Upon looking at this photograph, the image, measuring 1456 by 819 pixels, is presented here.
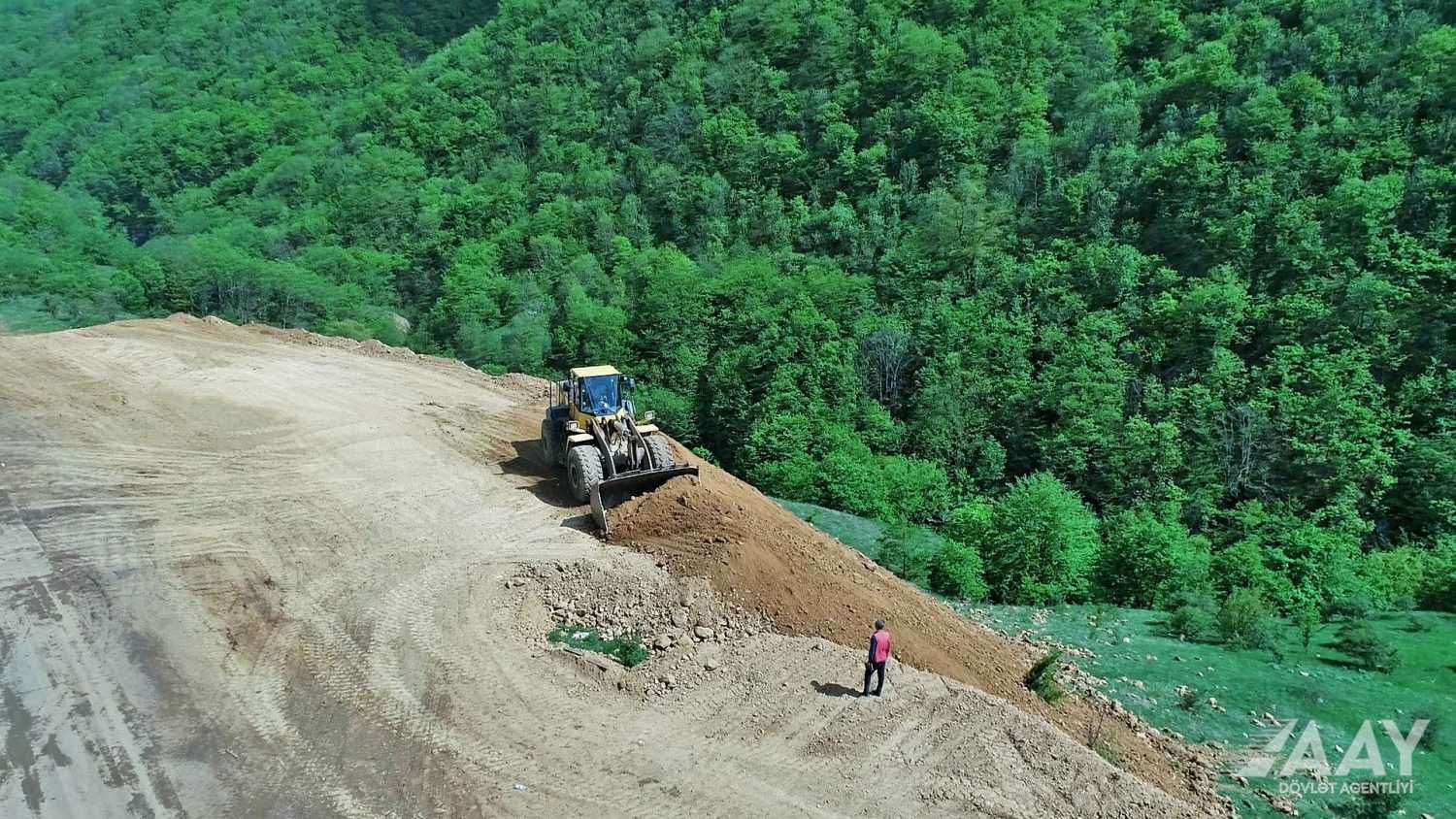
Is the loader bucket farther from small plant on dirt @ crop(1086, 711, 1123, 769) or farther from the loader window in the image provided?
small plant on dirt @ crop(1086, 711, 1123, 769)

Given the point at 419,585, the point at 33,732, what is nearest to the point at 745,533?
the point at 419,585

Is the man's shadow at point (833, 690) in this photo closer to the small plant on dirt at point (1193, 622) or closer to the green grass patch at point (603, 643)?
the green grass patch at point (603, 643)

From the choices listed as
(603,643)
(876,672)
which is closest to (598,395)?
(603,643)

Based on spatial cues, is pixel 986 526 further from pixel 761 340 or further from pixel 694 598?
pixel 761 340

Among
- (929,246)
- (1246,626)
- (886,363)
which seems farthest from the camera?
(929,246)

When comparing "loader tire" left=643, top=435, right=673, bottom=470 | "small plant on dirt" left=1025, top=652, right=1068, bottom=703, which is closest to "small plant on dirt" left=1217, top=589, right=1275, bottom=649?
"small plant on dirt" left=1025, top=652, right=1068, bottom=703

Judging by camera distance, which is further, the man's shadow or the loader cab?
the loader cab

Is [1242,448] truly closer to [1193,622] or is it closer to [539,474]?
[1193,622]
